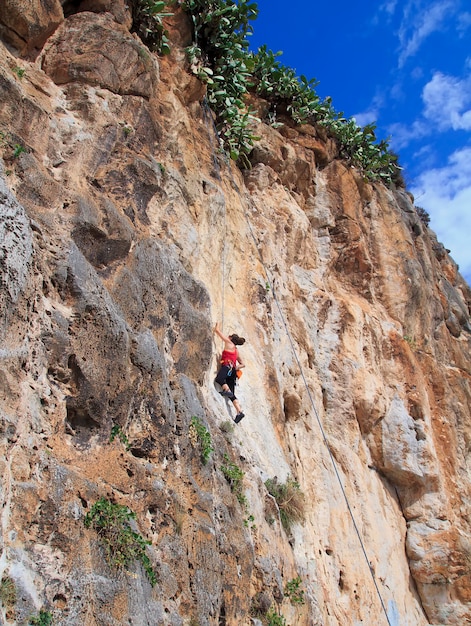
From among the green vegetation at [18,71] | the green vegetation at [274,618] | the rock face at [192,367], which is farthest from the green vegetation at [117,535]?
the green vegetation at [18,71]

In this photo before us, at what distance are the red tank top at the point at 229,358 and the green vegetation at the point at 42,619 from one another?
5.13m

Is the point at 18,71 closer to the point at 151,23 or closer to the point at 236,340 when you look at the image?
the point at 151,23

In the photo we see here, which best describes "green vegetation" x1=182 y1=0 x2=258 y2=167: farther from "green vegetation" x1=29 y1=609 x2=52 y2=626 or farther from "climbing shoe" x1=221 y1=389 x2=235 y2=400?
"green vegetation" x1=29 y1=609 x2=52 y2=626

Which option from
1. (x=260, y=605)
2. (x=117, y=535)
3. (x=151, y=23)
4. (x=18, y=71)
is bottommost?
(x=260, y=605)

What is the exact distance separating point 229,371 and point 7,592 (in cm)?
521

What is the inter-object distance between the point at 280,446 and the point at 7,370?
5831 millimetres

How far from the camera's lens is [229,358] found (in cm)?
896

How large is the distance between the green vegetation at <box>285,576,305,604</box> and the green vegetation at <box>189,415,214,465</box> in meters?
2.39

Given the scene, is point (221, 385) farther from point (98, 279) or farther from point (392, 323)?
point (392, 323)

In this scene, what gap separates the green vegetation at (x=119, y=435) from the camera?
229 inches

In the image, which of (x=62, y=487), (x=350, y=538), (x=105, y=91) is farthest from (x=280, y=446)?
(x=105, y=91)

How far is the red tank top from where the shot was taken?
29.2ft

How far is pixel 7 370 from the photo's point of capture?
4863 millimetres

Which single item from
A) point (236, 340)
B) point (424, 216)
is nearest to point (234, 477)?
point (236, 340)
